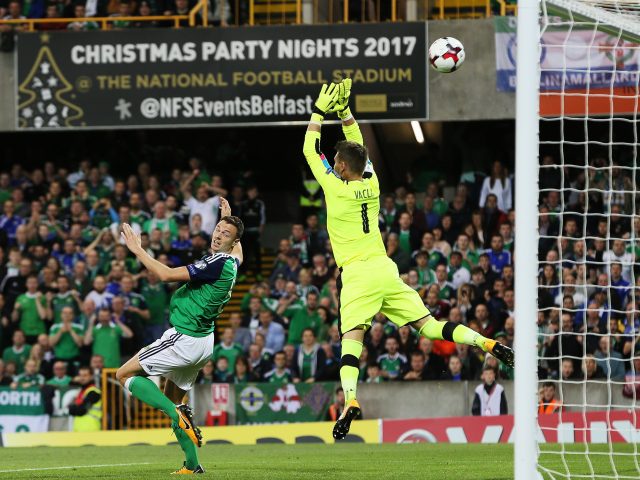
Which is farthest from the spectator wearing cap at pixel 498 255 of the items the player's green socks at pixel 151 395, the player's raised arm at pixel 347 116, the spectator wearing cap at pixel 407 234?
the player's green socks at pixel 151 395

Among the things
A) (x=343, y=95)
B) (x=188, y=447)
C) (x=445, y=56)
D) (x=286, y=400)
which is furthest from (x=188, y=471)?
(x=286, y=400)

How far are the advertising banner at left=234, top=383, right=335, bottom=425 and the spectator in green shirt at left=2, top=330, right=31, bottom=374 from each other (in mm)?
3410

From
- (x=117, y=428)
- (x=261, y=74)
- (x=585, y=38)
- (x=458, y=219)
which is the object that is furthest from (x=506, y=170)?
(x=117, y=428)

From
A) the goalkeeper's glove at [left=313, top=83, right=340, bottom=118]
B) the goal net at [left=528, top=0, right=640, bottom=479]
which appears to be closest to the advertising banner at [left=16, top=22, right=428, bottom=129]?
the goal net at [left=528, top=0, right=640, bottom=479]

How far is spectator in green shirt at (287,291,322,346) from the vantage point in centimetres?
1792

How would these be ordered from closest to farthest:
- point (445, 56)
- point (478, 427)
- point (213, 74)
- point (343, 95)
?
1. point (343, 95)
2. point (445, 56)
3. point (478, 427)
4. point (213, 74)

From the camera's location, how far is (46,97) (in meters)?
20.1

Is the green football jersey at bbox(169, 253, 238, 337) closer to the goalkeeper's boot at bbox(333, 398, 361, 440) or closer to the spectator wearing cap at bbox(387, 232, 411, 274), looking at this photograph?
the goalkeeper's boot at bbox(333, 398, 361, 440)

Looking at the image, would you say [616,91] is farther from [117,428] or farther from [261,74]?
[117,428]

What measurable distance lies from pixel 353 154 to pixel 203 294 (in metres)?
1.62

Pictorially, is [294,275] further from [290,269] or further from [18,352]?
[18,352]

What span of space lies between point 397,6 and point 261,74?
3.16m

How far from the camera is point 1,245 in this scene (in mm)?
20141

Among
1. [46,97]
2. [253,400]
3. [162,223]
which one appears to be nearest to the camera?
[253,400]
